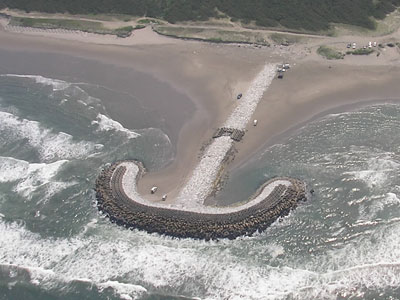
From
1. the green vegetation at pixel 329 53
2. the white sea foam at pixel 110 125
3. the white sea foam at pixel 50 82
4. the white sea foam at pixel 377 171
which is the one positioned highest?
the green vegetation at pixel 329 53

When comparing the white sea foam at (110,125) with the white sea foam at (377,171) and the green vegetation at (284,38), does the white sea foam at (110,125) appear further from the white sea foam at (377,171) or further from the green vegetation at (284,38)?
the green vegetation at (284,38)

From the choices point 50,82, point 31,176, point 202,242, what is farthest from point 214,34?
point 202,242

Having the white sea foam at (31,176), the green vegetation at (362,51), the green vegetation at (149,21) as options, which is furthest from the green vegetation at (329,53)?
the white sea foam at (31,176)

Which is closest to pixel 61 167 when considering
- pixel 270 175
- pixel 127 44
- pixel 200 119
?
pixel 200 119

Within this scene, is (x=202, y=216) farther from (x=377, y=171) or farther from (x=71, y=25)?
(x=71, y=25)

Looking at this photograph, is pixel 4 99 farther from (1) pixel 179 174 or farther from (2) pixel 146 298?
(2) pixel 146 298

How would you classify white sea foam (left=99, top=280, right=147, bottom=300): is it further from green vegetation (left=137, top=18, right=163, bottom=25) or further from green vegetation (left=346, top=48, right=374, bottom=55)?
green vegetation (left=137, top=18, right=163, bottom=25)
